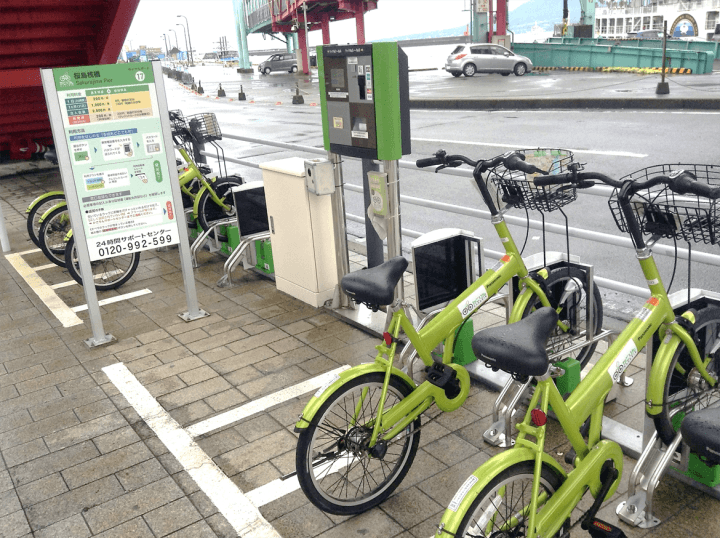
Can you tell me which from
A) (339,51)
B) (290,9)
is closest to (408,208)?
(339,51)

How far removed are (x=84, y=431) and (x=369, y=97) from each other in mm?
2749

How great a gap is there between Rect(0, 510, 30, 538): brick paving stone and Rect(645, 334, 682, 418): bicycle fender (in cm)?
286

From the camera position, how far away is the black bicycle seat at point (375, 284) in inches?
124

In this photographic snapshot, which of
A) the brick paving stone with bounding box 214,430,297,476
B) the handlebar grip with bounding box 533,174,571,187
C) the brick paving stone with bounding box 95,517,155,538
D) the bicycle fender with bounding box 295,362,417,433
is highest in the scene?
the handlebar grip with bounding box 533,174,571,187

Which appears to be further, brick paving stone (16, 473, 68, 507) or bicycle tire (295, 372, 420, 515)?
brick paving stone (16, 473, 68, 507)

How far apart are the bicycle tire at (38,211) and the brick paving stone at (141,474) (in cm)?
463

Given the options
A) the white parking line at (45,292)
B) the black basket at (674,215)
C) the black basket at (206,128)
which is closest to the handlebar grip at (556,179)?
the black basket at (674,215)

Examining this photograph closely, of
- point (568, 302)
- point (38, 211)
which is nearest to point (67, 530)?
point (568, 302)

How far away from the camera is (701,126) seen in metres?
14.4

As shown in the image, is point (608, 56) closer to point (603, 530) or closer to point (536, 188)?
point (536, 188)

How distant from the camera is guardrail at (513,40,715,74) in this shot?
25375 millimetres

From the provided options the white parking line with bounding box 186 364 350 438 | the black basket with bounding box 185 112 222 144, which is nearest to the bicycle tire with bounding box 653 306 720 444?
the white parking line with bounding box 186 364 350 438

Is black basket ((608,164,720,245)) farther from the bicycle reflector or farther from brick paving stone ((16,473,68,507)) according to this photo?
brick paving stone ((16,473,68,507))

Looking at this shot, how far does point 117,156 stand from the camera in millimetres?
5211
